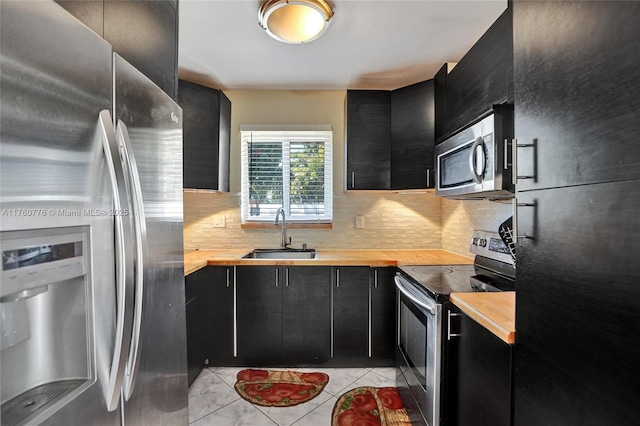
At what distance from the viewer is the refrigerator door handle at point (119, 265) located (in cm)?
75

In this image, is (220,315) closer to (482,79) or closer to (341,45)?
(341,45)


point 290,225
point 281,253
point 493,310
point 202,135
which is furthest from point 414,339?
point 202,135

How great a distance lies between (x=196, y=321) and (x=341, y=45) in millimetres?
2171

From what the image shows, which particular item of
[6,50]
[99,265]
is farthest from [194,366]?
[6,50]

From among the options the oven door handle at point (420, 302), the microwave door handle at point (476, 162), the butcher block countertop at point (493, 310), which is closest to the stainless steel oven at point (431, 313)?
the oven door handle at point (420, 302)

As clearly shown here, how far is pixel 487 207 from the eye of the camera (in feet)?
6.88

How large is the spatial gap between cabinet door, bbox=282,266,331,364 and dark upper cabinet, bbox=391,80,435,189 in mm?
992

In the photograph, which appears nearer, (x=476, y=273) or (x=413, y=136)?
(x=476, y=273)

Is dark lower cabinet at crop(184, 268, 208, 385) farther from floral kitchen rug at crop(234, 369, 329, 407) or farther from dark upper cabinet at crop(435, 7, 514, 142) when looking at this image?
dark upper cabinet at crop(435, 7, 514, 142)

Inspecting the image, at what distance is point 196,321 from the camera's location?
2090mm

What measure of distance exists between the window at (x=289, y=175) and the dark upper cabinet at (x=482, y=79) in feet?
3.96

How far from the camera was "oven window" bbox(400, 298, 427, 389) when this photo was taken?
5.03ft

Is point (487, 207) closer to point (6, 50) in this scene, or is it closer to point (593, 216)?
point (593, 216)

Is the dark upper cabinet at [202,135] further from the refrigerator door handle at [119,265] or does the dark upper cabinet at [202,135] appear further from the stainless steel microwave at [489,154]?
the stainless steel microwave at [489,154]
